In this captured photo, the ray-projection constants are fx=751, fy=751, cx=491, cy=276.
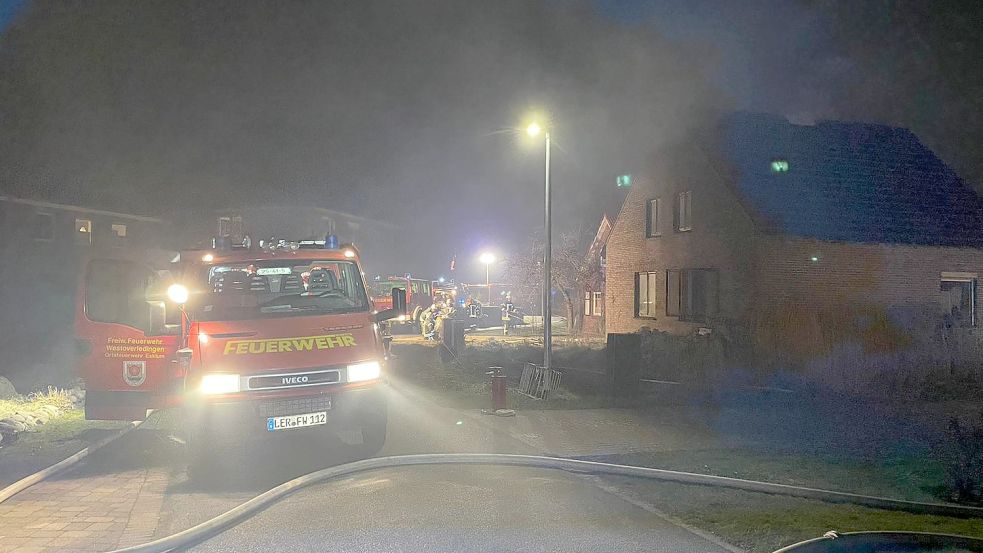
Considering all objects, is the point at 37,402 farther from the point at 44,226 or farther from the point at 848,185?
the point at 44,226

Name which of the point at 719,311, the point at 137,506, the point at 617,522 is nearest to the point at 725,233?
the point at 719,311

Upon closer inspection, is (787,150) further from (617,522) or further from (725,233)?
(617,522)

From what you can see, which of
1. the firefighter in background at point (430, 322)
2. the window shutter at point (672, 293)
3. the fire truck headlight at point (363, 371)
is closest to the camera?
the fire truck headlight at point (363, 371)

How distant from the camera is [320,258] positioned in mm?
8664

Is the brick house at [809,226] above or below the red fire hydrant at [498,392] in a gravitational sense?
above

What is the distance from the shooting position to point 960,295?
67.4 ft

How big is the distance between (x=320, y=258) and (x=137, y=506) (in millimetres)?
3249

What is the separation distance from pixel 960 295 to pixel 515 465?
17987mm

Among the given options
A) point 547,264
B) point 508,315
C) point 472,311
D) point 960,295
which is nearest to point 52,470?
point 547,264

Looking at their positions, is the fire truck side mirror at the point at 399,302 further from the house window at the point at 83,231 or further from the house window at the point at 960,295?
the house window at the point at 83,231

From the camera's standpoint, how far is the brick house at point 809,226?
63.9 ft

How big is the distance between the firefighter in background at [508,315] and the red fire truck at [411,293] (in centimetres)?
334

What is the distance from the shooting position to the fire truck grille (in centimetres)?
754

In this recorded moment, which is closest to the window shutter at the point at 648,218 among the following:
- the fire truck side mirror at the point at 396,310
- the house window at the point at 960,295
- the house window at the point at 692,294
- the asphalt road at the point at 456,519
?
the house window at the point at 692,294
